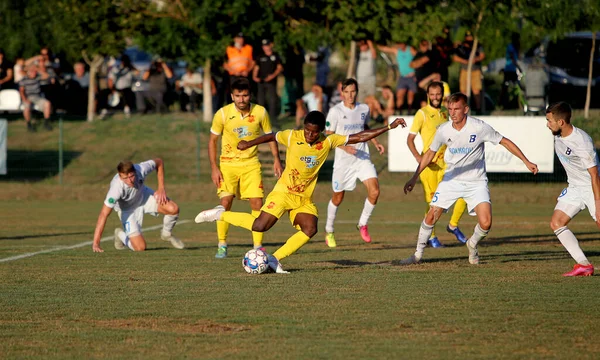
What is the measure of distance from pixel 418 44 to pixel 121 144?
27.1 feet

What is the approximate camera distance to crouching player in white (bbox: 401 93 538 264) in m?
12.4

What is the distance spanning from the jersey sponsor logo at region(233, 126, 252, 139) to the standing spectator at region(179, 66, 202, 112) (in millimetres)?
19836

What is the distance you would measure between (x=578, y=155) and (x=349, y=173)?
5155 millimetres

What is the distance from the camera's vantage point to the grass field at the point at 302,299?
806 cm

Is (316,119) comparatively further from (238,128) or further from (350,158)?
(350,158)

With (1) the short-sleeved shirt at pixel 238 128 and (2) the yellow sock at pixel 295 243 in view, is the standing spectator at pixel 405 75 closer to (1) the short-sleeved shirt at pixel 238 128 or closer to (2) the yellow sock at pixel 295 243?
(1) the short-sleeved shirt at pixel 238 128

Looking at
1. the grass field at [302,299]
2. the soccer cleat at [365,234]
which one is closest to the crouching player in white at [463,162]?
the grass field at [302,299]

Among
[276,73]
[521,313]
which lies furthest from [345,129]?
[276,73]

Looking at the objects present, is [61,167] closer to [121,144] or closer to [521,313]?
[121,144]

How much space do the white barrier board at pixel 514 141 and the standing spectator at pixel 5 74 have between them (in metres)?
13.4

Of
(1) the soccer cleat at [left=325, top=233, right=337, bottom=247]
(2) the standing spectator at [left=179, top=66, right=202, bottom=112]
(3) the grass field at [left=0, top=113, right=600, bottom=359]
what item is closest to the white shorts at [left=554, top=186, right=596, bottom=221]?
(3) the grass field at [left=0, top=113, right=600, bottom=359]

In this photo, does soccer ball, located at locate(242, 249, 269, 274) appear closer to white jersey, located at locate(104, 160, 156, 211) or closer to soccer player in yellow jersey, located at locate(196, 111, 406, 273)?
soccer player in yellow jersey, located at locate(196, 111, 406, 273)

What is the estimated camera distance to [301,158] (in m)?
11.7

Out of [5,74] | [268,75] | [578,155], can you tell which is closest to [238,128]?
[578,155]
